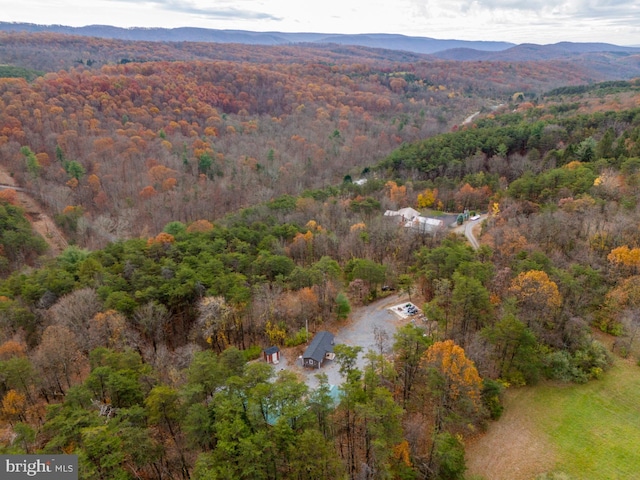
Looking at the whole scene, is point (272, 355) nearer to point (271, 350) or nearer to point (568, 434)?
point (271, 350)

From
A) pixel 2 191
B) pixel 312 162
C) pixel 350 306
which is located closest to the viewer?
pixel 350 306

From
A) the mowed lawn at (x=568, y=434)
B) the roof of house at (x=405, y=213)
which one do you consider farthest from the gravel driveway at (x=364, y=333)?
the roof of house at (x=405, y=213)

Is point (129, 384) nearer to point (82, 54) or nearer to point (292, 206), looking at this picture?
point (292, 206)

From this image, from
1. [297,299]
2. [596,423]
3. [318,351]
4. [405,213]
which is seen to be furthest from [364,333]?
[405,213]

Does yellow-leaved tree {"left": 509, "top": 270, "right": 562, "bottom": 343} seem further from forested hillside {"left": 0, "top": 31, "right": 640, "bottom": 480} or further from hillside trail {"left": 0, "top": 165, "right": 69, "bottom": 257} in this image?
hillside trail {"left": 0, "top": 165, "right": 69, "bottom": 257}

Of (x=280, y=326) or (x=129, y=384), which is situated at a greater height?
(x=129, y=384)

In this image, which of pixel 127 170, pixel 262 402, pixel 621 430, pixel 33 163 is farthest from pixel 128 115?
pixel 621 430

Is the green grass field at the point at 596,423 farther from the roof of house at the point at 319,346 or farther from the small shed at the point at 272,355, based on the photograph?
the small shed at the point at 272,355
